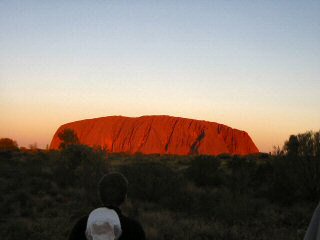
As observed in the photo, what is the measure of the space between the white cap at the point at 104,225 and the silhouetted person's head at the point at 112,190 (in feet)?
0.29

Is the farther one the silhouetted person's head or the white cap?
the silhouetted person's head

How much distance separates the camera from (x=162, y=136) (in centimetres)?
8912

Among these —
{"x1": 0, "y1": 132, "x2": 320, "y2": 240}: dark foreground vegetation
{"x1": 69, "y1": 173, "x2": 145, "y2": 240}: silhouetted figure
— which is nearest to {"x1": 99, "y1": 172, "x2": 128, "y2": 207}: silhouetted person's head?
{"x1": 69, "y1": 173, "x2": 145, "y2": 240}: silhouetted figure

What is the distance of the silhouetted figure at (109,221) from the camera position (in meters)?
2.66

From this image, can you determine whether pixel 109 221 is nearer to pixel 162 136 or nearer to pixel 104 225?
pixel 104 225

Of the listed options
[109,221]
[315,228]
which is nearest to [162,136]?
[109,221]

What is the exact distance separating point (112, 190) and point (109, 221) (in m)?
0.22

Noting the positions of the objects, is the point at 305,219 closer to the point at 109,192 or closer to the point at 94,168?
the point at 94,168

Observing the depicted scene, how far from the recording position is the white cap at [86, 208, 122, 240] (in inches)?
104

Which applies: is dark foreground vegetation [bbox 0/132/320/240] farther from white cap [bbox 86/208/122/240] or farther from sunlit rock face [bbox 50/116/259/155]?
sunlit rock face [bbox 50/116/259/155]

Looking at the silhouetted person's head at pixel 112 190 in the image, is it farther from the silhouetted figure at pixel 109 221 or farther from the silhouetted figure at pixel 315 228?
the silhouetted figure at pixel 315 228

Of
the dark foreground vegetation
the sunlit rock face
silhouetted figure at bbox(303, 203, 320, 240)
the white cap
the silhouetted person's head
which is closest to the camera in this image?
silhouetted figure at bbox(303, 203, 320, 240)

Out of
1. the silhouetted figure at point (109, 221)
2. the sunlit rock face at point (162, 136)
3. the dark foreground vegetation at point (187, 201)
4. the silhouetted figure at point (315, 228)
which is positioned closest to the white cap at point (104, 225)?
the silhouetted figure at point (109, 221)

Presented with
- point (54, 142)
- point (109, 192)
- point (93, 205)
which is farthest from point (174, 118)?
point (109, 192)
